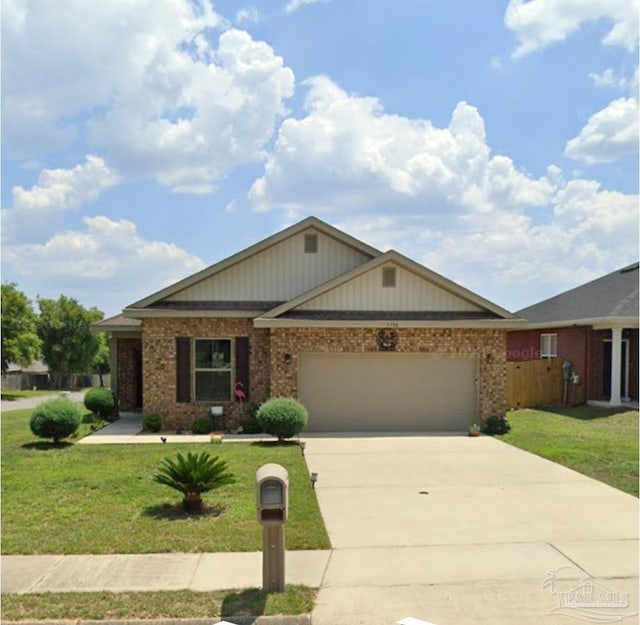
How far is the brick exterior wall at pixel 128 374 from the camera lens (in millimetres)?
20016

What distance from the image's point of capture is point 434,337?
16.3 m

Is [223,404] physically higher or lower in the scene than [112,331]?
lower

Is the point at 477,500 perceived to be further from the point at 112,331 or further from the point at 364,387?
the point at 112,331

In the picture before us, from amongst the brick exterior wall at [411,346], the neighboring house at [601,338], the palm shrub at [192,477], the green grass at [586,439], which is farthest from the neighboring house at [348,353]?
the palm shrub at [192,477]

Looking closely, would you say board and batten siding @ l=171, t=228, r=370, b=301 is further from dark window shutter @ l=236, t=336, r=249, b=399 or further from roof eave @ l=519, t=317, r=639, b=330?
roof eave @ l=519, t=317, r=639, b=330

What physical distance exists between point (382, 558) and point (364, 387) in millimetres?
9676

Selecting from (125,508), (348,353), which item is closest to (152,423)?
(348,353)

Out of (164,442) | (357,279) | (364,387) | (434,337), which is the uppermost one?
(357,279)

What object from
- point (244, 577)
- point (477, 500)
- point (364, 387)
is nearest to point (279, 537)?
point (244, 577)

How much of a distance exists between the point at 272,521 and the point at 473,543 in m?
2.79

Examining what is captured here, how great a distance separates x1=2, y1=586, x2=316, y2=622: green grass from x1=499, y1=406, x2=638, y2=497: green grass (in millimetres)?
6334

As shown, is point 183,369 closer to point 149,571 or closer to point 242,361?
point 242,361

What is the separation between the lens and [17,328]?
41.8 meters

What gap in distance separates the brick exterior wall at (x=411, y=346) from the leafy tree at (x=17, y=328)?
30.0 m
